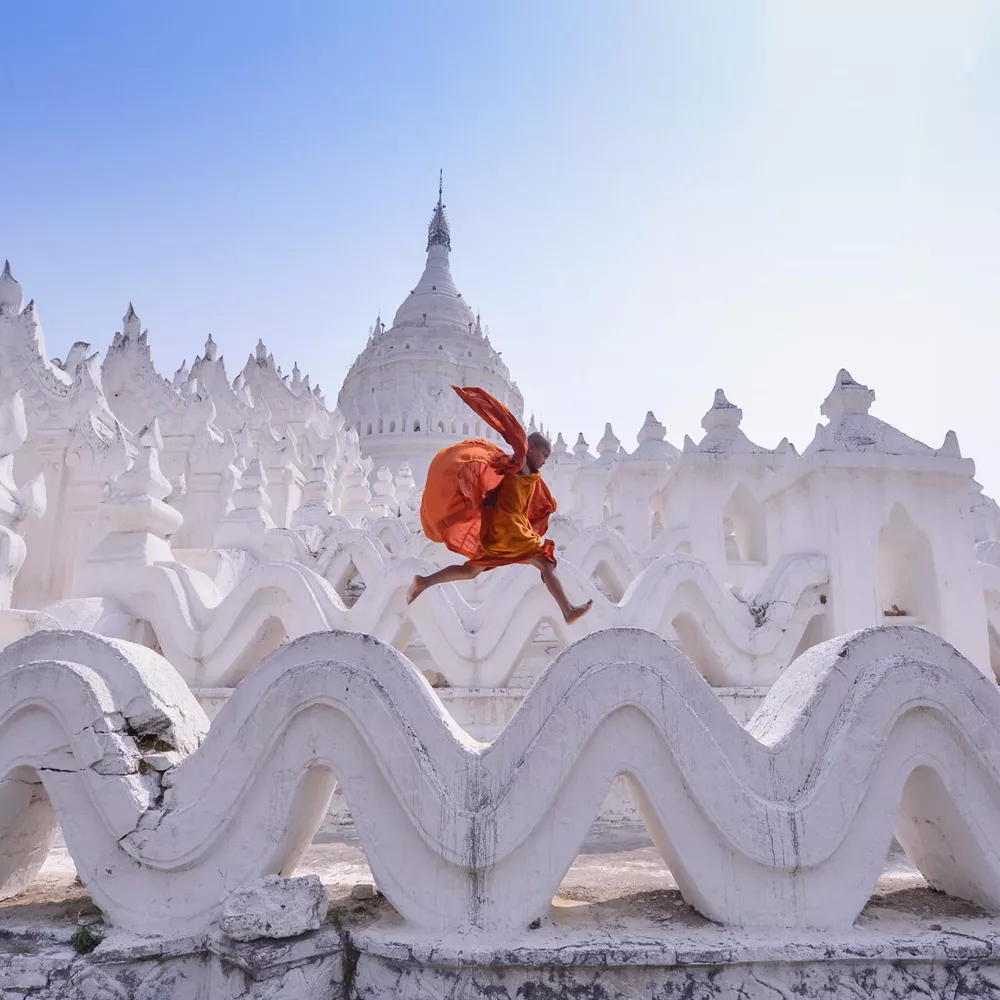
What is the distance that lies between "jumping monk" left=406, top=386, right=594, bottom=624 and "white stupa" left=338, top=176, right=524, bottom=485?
24.7 m

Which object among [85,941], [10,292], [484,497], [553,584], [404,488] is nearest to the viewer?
[85,941]

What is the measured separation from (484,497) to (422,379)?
30794 millimetres

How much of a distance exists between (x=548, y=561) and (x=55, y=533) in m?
6.42

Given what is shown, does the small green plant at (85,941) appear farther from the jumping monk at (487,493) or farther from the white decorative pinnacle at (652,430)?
the white decorative pinnacle at (652,430)

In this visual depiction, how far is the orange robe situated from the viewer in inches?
171

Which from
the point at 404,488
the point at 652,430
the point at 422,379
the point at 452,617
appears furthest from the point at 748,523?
the point at 422,379

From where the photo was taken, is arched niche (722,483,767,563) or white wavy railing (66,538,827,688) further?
arched niche (722,483,767,563)

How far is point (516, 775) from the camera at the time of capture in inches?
103

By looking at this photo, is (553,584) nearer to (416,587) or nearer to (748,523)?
(416,587)

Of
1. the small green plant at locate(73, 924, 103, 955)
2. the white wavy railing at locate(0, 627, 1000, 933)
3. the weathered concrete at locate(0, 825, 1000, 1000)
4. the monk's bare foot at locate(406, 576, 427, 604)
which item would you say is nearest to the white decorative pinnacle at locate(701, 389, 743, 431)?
the monk's bare foot at locate(406, 576, 427, 604)

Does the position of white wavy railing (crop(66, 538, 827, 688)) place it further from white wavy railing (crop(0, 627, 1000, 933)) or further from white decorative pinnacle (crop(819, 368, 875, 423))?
white wavy railing (crop(0, 627, 1000, 933))

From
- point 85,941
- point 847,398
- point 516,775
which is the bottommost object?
point 85,941

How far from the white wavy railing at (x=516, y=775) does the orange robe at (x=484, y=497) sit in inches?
64.7

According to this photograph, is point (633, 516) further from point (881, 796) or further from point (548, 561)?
point (881, 796)
